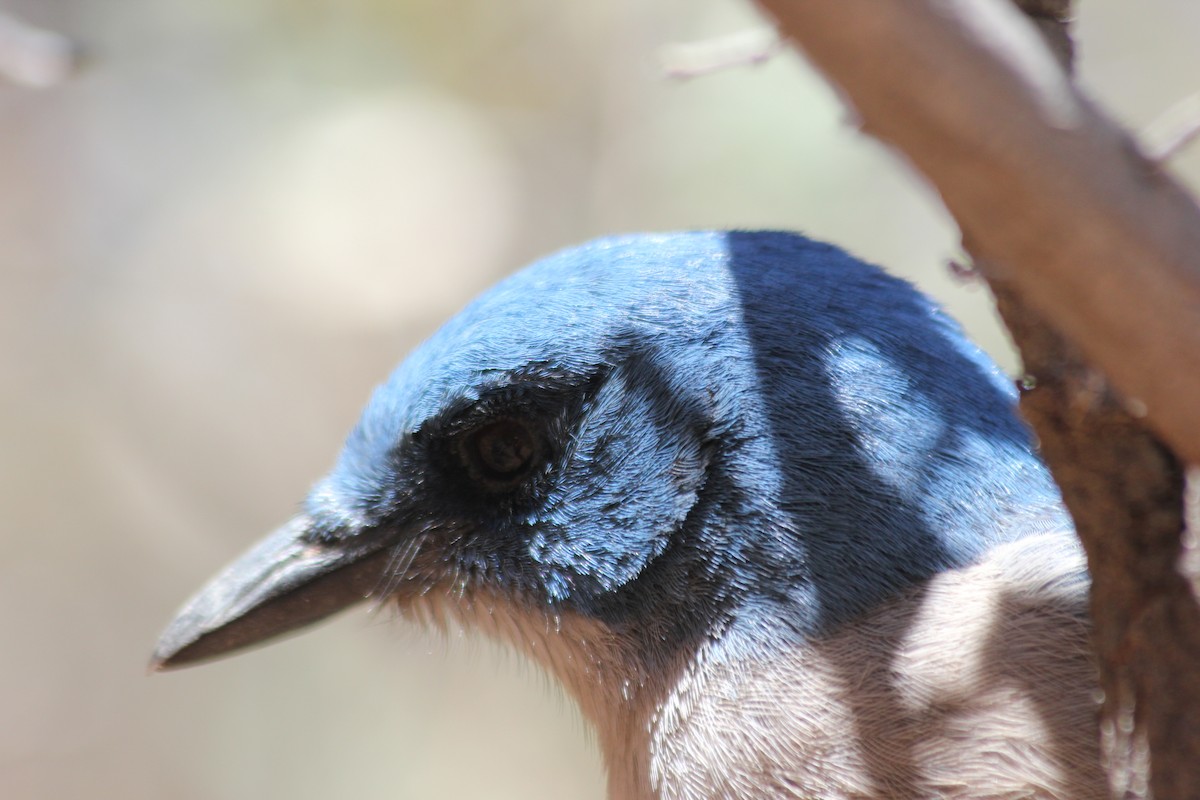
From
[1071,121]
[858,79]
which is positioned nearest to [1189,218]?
[1071,121]

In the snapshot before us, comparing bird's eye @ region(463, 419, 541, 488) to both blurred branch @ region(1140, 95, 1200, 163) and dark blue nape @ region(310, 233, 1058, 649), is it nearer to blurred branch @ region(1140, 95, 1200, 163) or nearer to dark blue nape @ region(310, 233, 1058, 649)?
dark blue nape @ region(310, 233, 1058, 649)

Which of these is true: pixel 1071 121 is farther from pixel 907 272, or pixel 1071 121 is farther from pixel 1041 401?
pixel 907 272

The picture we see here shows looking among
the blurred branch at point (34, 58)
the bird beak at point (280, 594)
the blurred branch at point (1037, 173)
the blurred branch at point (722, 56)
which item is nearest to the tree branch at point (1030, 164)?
the blurred branch at point (1037, 173)

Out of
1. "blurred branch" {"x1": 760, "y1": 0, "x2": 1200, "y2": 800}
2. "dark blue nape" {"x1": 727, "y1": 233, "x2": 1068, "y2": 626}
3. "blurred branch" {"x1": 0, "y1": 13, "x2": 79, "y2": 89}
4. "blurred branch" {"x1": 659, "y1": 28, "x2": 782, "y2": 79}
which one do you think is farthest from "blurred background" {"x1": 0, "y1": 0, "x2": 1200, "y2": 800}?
"blurred branch" {"x1": 760, "y1": 0, "x2": 1200, "y2": 800}

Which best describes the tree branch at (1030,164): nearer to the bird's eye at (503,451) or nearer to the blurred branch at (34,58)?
the bird's eye at (503,451)

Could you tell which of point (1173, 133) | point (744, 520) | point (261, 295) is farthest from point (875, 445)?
point (261, 295)

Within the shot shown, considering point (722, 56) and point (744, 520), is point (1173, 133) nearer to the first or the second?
point (722, 56)
